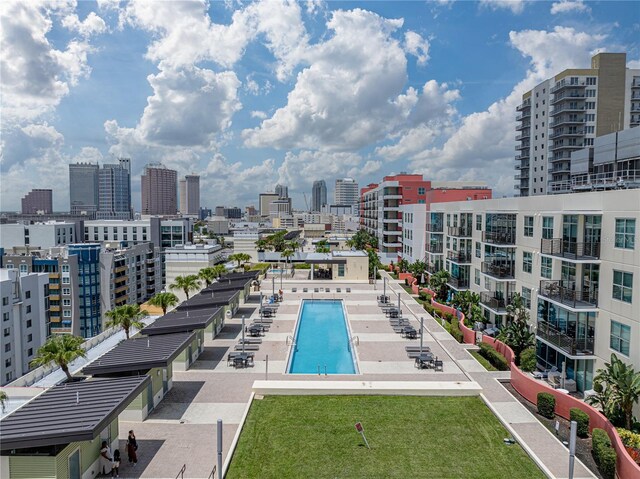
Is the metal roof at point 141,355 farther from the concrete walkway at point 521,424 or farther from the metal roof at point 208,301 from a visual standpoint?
the concrete walkway at point 521,424

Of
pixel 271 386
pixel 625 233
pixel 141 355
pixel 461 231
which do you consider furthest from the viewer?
pixel 461 231

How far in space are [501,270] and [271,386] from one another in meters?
19.3

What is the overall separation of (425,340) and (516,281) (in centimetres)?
750

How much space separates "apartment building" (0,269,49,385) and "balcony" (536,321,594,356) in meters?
47.0

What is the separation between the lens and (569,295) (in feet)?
74.4

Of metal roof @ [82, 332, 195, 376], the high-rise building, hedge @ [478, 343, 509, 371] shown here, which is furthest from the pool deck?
the high-rise building

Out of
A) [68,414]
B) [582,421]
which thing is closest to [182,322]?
[68,414]

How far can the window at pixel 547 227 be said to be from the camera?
26384 millimetres

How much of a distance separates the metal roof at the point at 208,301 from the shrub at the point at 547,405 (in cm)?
2102

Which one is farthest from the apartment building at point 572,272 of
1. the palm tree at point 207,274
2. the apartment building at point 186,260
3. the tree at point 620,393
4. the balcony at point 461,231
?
the apartment building at point 186,260

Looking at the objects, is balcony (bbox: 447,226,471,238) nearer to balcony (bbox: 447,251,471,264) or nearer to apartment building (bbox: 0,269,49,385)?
balcony (bbox: 447,251,471,264)

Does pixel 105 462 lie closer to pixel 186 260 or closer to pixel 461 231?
pixel 461 231

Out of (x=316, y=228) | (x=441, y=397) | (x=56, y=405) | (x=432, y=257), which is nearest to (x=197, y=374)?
(x=56, y=405)

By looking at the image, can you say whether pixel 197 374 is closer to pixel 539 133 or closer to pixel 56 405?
pixel 56 405
